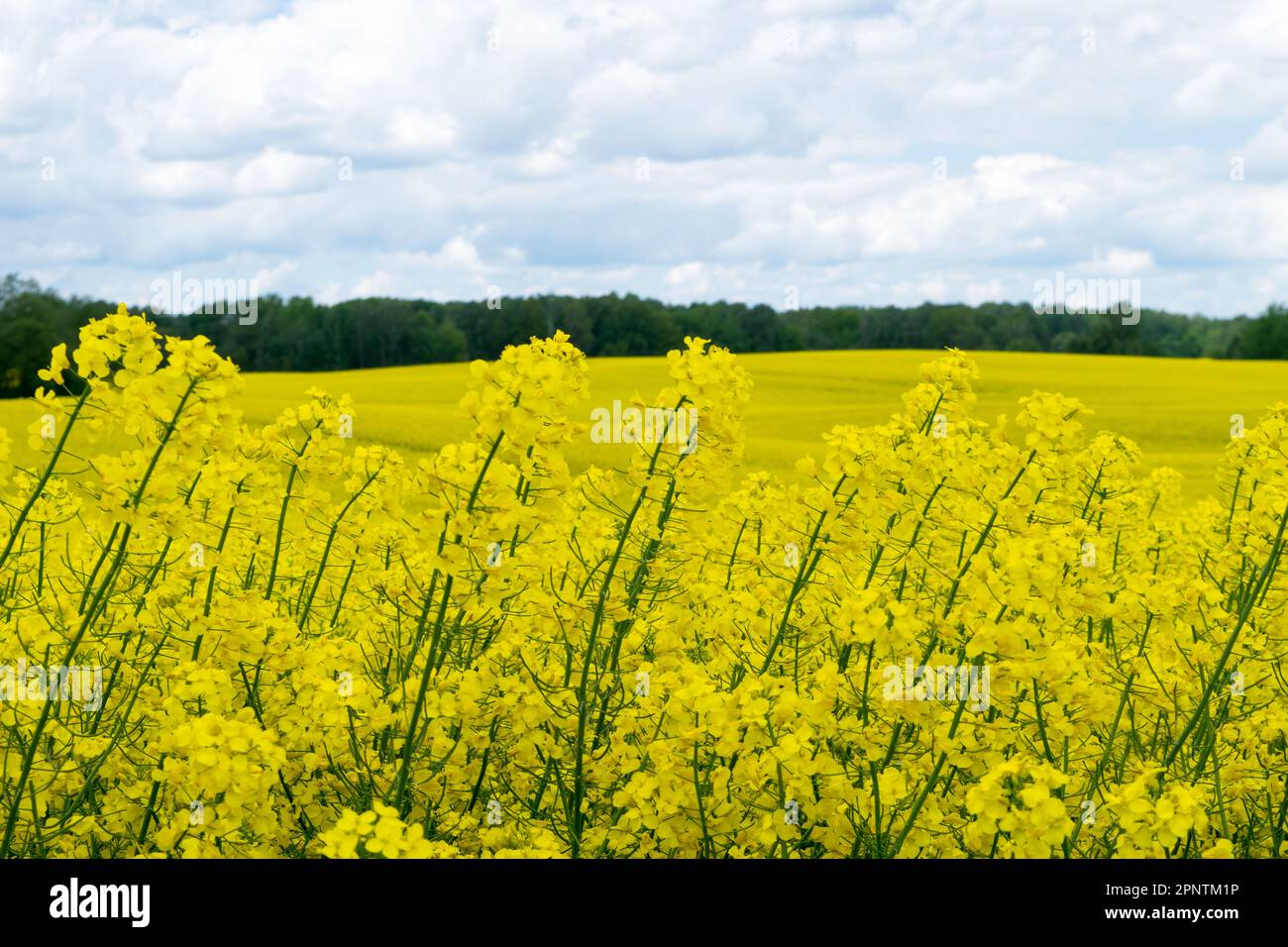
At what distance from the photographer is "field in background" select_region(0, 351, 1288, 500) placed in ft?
74.5

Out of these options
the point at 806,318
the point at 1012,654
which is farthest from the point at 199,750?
the point at 806,318

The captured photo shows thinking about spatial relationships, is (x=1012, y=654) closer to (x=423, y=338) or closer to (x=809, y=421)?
(x=809, y=421)

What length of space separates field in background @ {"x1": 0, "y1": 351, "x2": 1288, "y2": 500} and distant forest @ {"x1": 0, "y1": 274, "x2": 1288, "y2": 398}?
840 cm

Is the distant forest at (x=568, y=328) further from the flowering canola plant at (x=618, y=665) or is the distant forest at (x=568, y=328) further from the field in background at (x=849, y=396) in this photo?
the flowering canola plant at (x=618, y=665)

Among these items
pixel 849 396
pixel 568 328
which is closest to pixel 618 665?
pixel 849 396

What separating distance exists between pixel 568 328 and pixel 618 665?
45.3m

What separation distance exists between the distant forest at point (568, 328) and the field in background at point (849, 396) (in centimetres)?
840

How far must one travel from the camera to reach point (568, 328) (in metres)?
49.6

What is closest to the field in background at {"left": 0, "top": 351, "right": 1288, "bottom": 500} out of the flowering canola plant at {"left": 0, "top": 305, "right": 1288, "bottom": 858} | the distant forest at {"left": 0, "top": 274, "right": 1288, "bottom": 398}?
the distant forest at {"left": 0, "top": 274, "right": 1288, "bottom": 398}

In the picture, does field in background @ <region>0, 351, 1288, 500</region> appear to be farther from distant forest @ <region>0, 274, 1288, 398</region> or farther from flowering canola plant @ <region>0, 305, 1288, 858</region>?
flowering canola plant @ <region>0, 305, 1288, 858</region>

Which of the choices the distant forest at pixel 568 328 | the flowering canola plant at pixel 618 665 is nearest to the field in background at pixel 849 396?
the distant forest at pixel 568 328

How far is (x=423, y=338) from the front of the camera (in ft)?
192

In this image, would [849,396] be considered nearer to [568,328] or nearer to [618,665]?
[568,328]
